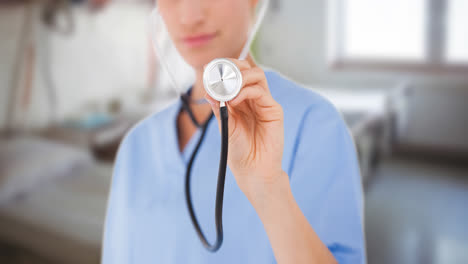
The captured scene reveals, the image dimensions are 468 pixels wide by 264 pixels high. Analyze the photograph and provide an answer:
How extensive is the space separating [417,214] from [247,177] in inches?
83.2

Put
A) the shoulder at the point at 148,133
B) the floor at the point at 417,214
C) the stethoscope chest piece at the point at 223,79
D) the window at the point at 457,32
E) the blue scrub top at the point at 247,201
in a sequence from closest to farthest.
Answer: the stethoscope chest piece at the point at 223,79
the blue scrub top at the point at 247,201
the shoulder at the point at 148,133
the floor at the point at 417,214
the window at the point at 457,32

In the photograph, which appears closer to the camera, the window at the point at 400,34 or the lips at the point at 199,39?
the lips at the point at 199,39

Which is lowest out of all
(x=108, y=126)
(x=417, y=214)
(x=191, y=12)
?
(x=417, y=214)

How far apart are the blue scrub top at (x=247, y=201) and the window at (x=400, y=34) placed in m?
2.91

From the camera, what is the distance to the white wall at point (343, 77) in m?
3.08

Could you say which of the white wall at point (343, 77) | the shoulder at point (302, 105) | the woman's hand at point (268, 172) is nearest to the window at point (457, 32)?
the white wall at point (343, 77)

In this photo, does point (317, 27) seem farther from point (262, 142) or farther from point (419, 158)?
point (262, 142)

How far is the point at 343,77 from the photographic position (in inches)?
131

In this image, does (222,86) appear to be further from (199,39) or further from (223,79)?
(199,39)

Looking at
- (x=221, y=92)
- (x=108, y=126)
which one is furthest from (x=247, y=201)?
(x=108, y=126)

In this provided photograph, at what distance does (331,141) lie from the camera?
522mm

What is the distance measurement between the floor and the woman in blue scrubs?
1450mm

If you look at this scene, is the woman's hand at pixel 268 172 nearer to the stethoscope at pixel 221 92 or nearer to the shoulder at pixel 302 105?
the stethoscope at pixel 221 92

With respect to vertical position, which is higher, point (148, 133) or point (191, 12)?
point (191, 12)
